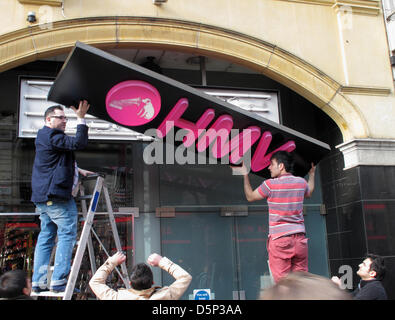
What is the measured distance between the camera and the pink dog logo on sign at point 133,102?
4.54 meters

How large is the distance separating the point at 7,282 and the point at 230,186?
4698 mm

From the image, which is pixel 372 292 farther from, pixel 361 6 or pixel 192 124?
pixel 361 6

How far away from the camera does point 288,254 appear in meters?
4.68

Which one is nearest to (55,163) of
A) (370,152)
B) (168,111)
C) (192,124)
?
(168,111)

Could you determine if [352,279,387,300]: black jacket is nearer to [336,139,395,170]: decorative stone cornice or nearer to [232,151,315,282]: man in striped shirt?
[232,151,315,282]: man in striped shirt

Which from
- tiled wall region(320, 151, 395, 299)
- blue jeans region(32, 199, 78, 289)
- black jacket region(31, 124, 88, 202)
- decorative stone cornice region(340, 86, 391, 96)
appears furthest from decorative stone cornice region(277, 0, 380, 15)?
blue jeans region(32, 199, 78, 289)

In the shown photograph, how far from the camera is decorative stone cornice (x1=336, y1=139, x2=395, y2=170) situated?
631 cm

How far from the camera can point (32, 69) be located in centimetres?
657

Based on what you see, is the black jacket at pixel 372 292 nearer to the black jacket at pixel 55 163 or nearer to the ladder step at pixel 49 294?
the ladder step at pixel 49 294

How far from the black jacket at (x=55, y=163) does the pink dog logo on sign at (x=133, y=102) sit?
551mm

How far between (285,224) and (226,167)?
8.11ft

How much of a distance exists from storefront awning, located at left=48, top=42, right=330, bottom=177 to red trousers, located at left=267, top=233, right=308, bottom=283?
1.19 m
